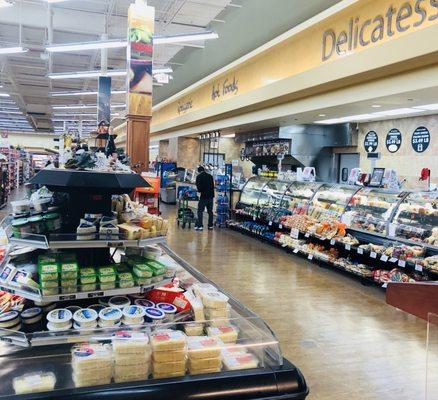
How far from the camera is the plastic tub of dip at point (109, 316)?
8.36 feet

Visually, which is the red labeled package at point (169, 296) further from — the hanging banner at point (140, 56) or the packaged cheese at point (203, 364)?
the hanging banner at point (140, 56)

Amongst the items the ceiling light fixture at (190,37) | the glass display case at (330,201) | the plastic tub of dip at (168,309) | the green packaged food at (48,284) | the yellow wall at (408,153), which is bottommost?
the plastic tub of dip at (168,309)

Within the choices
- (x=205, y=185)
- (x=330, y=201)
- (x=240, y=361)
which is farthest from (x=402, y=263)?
(x=205, y=185)

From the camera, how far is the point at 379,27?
5.89 m

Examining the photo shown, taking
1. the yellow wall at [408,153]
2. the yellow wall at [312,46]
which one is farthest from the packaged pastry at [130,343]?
the yellow wall at [408,153]

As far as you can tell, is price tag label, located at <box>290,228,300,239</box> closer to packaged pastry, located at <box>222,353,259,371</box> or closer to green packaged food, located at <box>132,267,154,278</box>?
green packaged food, located at <box>132,267,154,278</box>

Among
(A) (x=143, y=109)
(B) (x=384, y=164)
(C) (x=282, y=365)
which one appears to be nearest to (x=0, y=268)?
(C) (x=282, y=365)

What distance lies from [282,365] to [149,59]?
279 inches

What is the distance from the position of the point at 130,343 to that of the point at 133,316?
1.16 ft

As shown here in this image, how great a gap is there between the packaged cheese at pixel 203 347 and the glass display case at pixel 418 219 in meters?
4.23

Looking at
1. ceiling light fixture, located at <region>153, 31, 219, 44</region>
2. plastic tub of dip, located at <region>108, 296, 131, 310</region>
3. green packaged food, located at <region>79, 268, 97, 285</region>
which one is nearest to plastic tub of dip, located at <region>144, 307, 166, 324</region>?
plastic tub of dip, located at <region>108, 296, 131, 310</region>

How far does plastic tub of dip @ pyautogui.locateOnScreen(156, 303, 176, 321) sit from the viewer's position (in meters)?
2.79

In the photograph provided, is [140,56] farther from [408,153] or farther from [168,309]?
[168,309]

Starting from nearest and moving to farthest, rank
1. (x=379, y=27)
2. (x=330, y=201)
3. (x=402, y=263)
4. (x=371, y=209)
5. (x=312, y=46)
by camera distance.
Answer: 1. (x=402, y=263)
2. (x=379, y=27)
3. (x=371, y=209)
4. (x=312, y=46)
5. (x=330, y=201)
